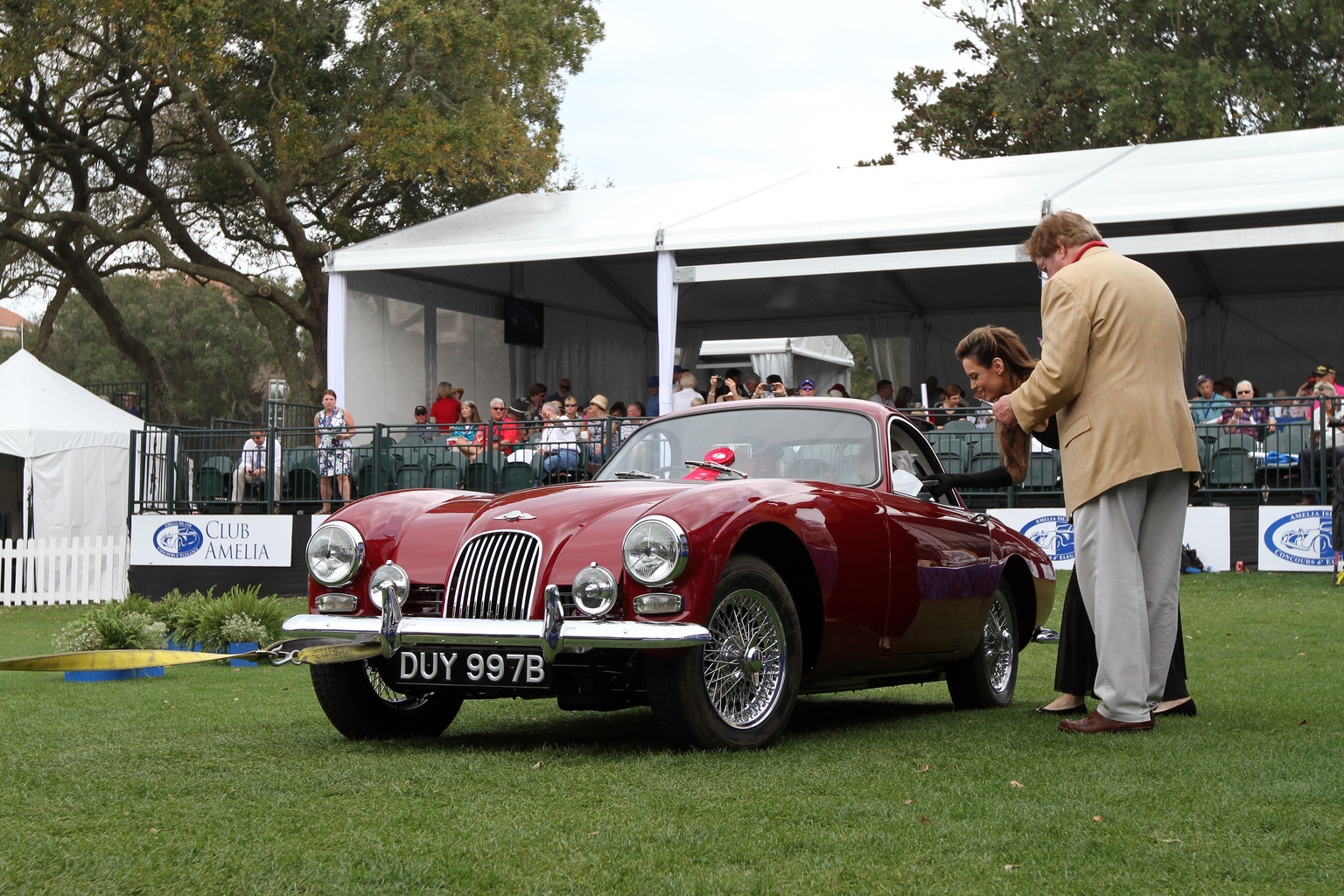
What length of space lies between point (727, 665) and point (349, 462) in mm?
12884

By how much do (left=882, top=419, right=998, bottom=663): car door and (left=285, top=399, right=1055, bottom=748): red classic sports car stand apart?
14 millimetres

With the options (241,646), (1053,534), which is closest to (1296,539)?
(1053,534)

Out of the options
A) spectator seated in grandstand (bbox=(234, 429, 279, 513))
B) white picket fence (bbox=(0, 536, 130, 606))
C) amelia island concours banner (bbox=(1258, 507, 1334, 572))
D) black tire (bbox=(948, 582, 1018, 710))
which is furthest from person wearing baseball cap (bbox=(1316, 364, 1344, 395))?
white picket fence (bbox=(0, 536, 130, 606))

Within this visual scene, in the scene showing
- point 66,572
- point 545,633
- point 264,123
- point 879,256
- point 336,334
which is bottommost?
point 66,572

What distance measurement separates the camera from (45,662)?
16.4ft

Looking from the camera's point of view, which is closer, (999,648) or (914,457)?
(914,457)

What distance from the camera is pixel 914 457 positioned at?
6.65 m

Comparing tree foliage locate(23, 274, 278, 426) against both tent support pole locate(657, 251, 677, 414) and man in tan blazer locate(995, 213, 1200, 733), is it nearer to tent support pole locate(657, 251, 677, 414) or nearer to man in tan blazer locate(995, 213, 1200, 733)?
tent support pole locate(657, 251, 677, 414)

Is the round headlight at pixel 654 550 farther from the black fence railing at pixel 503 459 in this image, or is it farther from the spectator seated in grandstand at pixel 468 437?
the spectator seated in grandstand at pixel 468 437

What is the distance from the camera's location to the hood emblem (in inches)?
203

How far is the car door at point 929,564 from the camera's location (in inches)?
230

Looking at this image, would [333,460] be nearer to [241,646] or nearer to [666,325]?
[666,325]

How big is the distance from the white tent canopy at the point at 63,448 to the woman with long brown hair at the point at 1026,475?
19.7m

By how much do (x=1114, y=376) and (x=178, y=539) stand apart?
1501 centimetres
